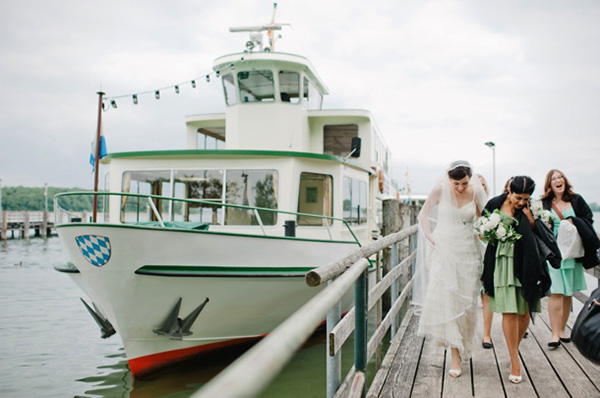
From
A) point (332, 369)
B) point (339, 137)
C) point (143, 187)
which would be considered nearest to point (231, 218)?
point (143, 187)

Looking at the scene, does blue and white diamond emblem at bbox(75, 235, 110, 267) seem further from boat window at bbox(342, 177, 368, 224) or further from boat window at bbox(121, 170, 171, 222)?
boat window at bbox(342, 177, 368, 224)

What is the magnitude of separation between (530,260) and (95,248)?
4.35 m

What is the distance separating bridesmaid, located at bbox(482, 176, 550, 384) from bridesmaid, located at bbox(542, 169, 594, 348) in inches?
41.7

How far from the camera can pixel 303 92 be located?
36.6ft

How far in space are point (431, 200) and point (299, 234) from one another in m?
4.13

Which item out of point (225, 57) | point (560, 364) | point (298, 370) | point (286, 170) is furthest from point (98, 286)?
point (225, 57)

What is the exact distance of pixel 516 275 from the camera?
3.86 m

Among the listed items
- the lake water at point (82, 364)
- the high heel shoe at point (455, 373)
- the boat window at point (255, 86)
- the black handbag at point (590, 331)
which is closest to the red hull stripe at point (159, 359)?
the lake water at point (82, 364)

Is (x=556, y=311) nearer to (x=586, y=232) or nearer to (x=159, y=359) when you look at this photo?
(x=586, y=232)

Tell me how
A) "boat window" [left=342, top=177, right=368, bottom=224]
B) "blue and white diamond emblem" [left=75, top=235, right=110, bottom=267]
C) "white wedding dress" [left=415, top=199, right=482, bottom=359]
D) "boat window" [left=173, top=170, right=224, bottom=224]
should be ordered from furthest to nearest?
"boat window" [left=342, top=177, right=368, bottom=224] < "boat window" [left=173, top=170, right=224, bottom=224] < "blue and white diamond emblem" [left=75, top=235, right=110, bottom=267] < "white wedding dress" [left=415, top=199, right=482, bottom=359]

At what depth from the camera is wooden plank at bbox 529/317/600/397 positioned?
369cm

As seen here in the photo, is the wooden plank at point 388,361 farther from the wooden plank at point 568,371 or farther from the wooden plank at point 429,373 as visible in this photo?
the wooden plank at point 568,371

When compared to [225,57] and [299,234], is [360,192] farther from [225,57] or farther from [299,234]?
[225,57]

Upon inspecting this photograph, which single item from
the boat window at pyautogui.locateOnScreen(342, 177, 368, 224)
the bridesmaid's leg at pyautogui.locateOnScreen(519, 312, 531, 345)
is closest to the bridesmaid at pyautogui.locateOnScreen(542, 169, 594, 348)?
the bridesmaid's leg at pyautogui.locateOnScreen(519, 312, 531, 345)
